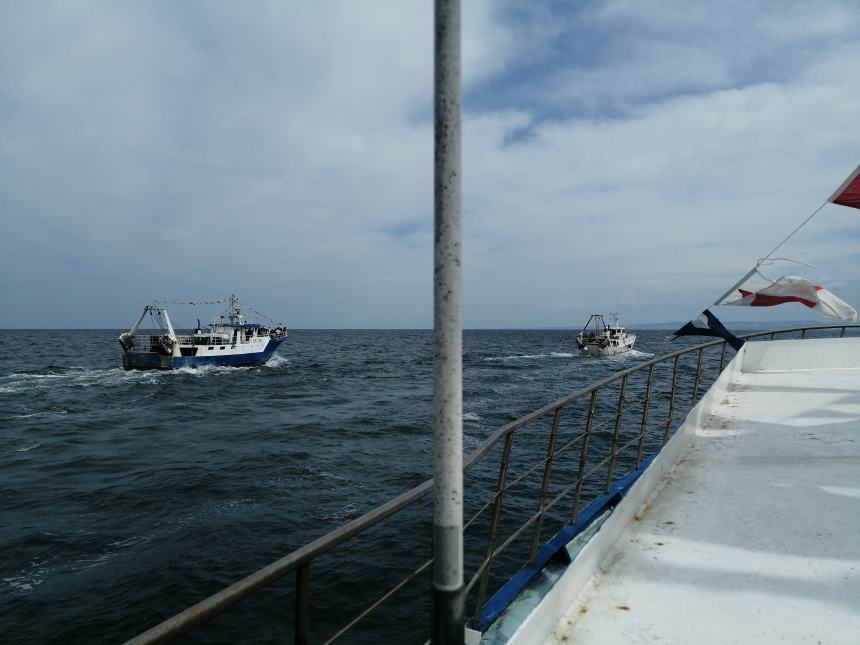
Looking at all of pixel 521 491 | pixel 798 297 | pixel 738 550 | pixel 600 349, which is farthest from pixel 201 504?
pixel 600 349

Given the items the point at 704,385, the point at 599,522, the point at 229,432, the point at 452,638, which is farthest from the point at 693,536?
the point at 704,385

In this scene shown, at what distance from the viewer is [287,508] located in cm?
1105

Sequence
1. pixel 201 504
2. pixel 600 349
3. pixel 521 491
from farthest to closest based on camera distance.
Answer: pixel 600 349, pixel 521 491, pixel 201 504

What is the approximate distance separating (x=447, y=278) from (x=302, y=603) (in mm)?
1179

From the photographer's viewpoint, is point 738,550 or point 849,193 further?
point 849,193

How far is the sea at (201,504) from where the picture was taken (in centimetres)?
742

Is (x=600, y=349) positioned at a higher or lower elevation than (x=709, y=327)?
lower

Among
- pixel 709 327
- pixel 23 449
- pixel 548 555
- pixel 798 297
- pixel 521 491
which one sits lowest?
pixel 23 449

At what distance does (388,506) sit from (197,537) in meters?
9.27

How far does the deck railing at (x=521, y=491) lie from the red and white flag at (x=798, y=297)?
0.35 metres

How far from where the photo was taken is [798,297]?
9852mm

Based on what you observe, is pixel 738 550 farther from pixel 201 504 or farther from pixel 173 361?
pixel 173 361

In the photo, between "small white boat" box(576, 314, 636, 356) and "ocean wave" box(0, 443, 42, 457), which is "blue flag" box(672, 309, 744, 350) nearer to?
"ocean wave" box(0, 443, 42, 457)

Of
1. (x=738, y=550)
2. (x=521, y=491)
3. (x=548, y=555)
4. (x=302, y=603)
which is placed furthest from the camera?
(x=521, y=491)
